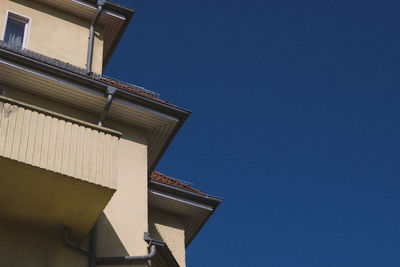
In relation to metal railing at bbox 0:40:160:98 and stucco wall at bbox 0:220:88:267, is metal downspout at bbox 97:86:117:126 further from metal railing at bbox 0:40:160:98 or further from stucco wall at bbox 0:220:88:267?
stucco wall at bbox 0:220:88:267

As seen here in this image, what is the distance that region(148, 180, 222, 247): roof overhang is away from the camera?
60.5ft

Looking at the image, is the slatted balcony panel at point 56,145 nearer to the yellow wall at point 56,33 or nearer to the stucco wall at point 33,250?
the stucco wall at point 33,250

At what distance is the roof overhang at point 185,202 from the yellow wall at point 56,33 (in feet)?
13.5

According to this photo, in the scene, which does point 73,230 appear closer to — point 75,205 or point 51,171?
point 75,205

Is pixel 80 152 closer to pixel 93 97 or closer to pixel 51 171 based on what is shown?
pixel 51 171

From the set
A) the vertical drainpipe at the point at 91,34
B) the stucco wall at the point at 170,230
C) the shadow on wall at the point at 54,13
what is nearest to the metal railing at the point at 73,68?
the vertical drainpipe at the point at 91,34

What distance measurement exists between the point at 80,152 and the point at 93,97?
343cm

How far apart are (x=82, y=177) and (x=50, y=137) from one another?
1.13m

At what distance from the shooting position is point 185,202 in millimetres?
18828

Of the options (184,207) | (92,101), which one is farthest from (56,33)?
(184,207)

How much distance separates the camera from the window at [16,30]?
59.8 ft

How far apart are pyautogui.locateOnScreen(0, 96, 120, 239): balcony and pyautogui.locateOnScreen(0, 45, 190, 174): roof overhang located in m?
2.59

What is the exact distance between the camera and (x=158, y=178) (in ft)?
62.1

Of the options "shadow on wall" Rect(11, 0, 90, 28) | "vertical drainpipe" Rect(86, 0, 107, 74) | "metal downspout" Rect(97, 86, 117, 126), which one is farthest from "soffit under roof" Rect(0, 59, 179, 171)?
"shadow on wall" Rect(11, 0, 90, 28)
